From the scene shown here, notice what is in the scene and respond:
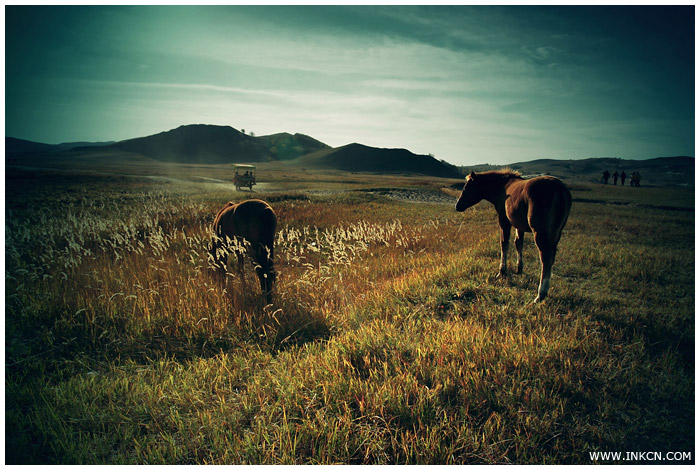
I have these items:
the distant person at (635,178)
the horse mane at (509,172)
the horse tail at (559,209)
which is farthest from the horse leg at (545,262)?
the distant person at (635,178)

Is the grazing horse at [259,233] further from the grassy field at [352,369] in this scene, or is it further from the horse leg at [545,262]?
the horse leg at [545,262]

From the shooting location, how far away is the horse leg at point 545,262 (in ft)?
14.9

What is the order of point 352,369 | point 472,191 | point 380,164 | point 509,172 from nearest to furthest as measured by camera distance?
1. point 352,369
2. point 509,172
3. point 472,191
4. point 380,164

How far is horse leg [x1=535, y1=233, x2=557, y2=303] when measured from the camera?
455 centimetres

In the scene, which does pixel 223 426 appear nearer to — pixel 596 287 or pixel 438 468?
pixel 438 468

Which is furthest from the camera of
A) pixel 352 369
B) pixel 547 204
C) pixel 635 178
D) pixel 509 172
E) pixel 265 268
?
pixel 635 178

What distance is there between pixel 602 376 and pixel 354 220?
10.9 metres

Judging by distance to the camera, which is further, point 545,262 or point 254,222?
point 254,222

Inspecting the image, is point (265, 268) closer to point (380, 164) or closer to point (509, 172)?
point (509, 172)

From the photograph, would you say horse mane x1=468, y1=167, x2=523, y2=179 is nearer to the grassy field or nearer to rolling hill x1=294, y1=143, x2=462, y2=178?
the grassy field

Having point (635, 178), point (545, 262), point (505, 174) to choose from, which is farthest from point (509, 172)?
point (635, 178)

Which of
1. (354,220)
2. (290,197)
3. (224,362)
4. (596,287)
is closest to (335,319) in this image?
(224,362)

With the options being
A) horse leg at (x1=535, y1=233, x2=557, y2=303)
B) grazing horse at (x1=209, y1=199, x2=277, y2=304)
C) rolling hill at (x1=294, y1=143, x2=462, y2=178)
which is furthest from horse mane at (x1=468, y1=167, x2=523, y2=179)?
rolling hill at (x1=294, y1=143, x2=462, y2=178)

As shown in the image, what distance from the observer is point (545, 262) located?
4.61 metres
